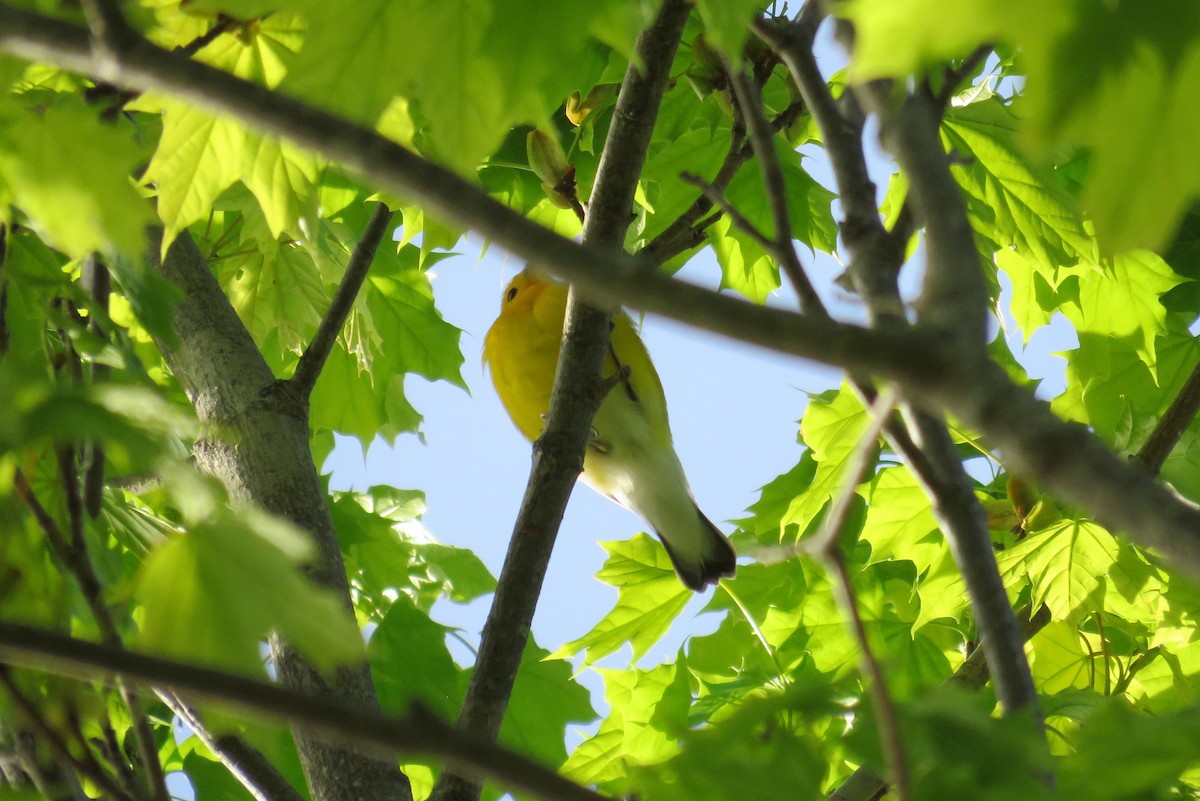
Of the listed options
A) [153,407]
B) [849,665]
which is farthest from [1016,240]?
[153,407]

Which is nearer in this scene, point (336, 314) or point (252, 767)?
point (252, 767)

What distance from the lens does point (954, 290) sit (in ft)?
2.51

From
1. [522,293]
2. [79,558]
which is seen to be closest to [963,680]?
[79,558]

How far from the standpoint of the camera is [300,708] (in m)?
0.57

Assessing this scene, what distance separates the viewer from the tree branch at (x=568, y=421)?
1.74 meters

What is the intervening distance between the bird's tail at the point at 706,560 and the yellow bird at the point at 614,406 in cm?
9

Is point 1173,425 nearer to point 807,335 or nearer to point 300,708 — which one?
point 807,335

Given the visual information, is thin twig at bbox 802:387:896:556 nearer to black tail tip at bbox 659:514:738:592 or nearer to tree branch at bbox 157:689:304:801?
tree branch at bbox 157:689:304:801

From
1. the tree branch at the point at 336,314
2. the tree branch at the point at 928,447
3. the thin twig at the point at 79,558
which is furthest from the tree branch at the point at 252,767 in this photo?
the tree branch at the point at 928,447

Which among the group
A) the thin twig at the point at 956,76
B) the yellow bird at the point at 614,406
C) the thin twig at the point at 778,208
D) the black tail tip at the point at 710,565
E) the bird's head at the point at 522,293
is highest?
the bird's head at the point at 522,293

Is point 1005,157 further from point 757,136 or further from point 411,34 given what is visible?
point 411,34

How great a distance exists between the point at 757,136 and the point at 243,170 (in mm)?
812

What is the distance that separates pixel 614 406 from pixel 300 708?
343 cm

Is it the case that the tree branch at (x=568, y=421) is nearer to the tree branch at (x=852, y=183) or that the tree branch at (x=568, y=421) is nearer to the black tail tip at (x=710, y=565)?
the tree branch at (x=852, y=183)
